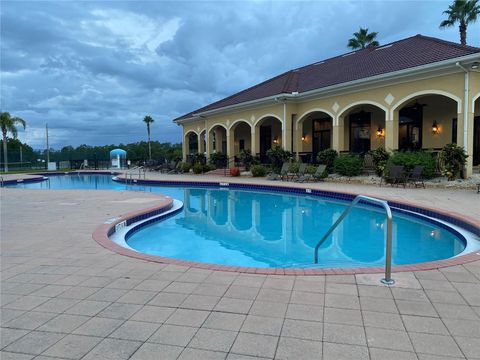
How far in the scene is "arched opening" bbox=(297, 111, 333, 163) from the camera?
66.1ft

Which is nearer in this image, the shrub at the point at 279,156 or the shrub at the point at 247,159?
the shrub at the point at 279,156

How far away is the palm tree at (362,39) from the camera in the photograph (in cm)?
3081

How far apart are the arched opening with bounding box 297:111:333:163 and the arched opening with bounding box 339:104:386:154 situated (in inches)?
45.7

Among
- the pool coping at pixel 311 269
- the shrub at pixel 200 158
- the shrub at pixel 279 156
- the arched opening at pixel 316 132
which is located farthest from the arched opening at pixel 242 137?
the pool coping at pixel 311 269

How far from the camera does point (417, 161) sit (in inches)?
511

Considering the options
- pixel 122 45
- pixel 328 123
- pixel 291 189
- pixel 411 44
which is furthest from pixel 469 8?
pixel 122 45

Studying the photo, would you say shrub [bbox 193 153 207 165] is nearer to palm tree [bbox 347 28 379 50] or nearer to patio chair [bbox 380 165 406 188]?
patio chair [bbox 380 165 406 188]

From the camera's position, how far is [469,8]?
81.8 ft

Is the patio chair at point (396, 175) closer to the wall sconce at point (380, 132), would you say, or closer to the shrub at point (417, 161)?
the shrub at point (417, 161)

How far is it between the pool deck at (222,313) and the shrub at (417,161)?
9.66m

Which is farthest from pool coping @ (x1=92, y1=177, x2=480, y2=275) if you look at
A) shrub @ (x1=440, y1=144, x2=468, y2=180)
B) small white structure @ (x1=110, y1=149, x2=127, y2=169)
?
small white structure @ (x1=110, y1=149, x2=127, y2=169)

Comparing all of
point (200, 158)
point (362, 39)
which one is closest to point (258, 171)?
point (200, 158)

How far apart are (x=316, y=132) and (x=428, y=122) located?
21.1 ft

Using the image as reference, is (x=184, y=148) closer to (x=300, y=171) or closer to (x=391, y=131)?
(x=300, y=171)
